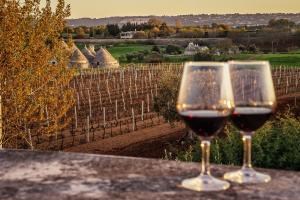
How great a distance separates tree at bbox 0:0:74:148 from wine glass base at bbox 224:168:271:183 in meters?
15.3

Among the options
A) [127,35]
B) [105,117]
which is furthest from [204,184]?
[127,35]

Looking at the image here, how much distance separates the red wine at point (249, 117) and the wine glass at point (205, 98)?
12 cm

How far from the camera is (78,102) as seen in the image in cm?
3766

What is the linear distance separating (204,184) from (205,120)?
236 mm

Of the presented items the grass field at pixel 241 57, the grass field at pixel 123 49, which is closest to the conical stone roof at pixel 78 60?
the grass field at pixel 241 57

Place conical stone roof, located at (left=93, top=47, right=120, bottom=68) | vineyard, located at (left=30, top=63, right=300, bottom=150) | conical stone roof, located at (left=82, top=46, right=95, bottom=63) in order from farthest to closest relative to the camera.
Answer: conical stone roof, located at (left=82, top=46, right=95, bottom=63)
conical stone roof, located at (left=93, top=47, right=120, bottom=68)
vineyard, located at (left=30, top=63, right=300, bottom=150)

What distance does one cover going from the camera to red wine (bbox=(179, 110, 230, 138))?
7.37 ft

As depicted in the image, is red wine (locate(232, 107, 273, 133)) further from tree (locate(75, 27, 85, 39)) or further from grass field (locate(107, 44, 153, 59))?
tree (locate(75, 27, 85, 39))

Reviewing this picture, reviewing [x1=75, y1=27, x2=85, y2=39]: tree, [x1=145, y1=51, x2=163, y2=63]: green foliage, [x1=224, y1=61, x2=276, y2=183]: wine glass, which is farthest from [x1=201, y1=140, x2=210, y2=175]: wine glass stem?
[x1=75, y1=27, x2=85, y2=39]: tree

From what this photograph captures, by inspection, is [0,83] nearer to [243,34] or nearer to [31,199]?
[31,199]

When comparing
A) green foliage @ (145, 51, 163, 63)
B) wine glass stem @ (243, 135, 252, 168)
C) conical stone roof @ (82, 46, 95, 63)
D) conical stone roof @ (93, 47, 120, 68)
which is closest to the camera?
wine glass stem @ (243, 135, 252, 168)

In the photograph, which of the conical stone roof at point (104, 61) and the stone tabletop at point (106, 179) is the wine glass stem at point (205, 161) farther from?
the conical stone roof at point (104, 61)

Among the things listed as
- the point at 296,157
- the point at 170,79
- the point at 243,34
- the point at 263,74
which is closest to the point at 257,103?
the point at 263,74

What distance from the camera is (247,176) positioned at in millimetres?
2273
